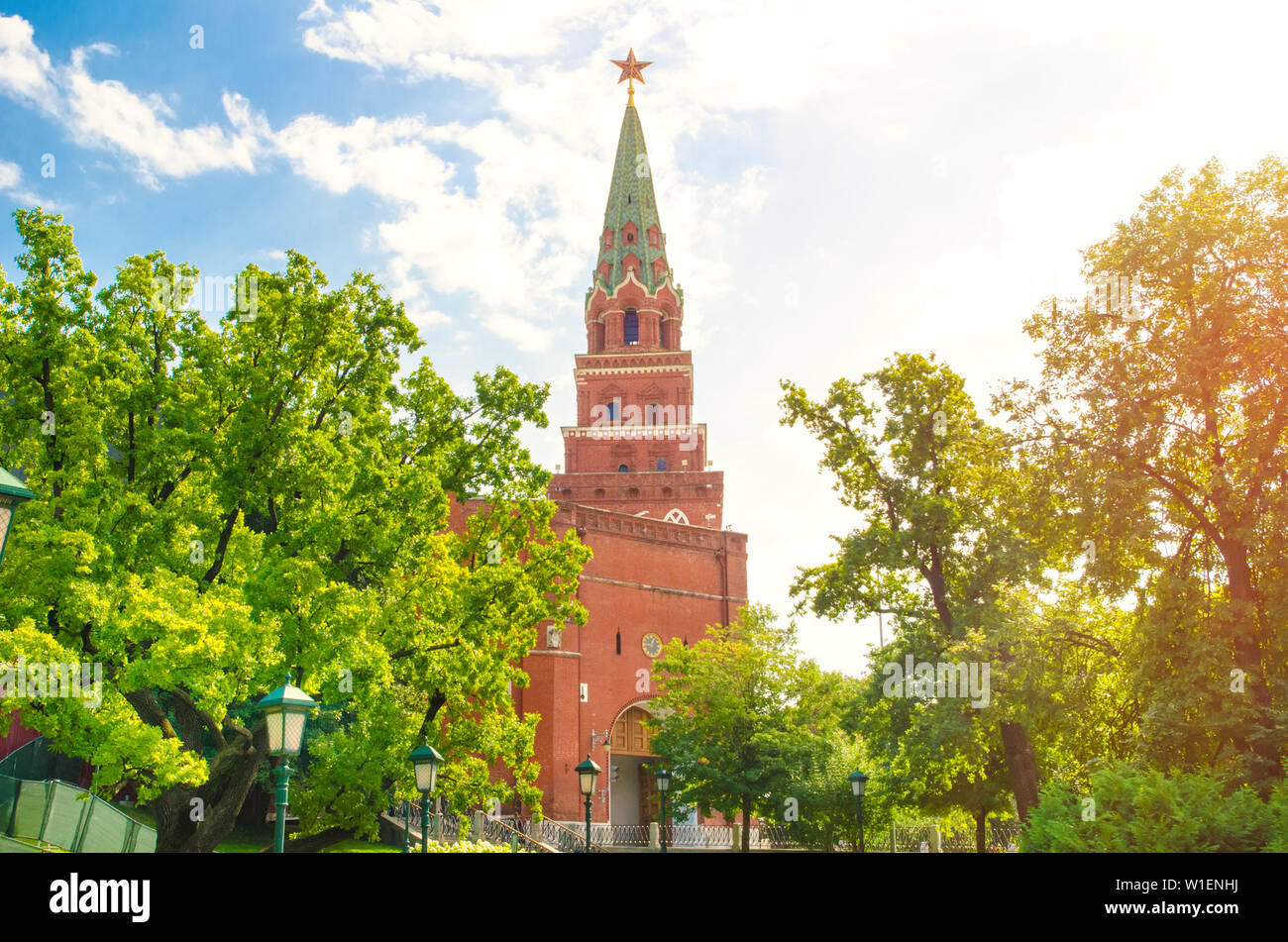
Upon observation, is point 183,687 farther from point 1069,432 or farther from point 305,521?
point 1069,432

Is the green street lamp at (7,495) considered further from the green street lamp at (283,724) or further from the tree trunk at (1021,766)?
the tree trunk at (1021,766)

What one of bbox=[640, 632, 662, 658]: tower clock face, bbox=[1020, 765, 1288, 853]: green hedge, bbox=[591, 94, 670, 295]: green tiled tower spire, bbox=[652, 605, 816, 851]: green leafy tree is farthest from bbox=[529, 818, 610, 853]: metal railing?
bbox=[591, 94, 670, 295]: green tiled tower spire

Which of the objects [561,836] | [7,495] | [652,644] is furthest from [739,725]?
[7,495]

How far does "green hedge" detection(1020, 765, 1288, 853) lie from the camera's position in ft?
38.2

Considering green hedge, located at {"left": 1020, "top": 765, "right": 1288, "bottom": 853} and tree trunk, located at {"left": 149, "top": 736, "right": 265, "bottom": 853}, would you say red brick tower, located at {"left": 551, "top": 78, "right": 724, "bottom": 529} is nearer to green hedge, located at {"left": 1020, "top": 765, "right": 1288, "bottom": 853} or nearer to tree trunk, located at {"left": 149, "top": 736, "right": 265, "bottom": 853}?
tree trunk, located at {"left": 149, "top": 736, "right": 265, "bottom": 853}

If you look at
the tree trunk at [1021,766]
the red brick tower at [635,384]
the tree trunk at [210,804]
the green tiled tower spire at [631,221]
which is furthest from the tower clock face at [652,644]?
the green tiled tower spire at [631,221]

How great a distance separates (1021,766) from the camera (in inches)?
808

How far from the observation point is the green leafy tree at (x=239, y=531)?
582 inches

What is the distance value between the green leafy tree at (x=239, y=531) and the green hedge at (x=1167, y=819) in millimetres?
10558

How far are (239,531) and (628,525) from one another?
23.6 metres

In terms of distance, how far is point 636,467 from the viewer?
2127 inches

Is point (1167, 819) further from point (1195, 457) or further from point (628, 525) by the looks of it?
point (628, 525)
